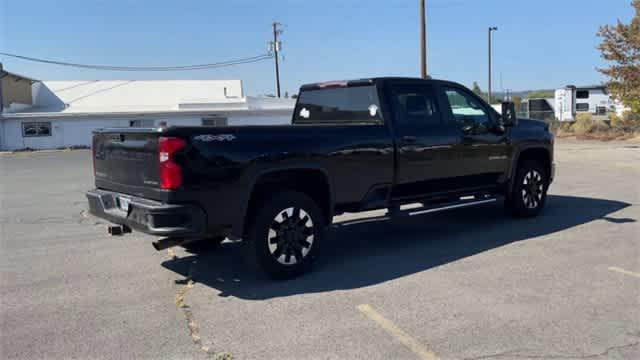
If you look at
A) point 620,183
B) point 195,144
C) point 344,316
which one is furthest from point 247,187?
point 620,183

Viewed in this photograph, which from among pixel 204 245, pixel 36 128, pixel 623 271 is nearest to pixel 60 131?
pixel 36 128

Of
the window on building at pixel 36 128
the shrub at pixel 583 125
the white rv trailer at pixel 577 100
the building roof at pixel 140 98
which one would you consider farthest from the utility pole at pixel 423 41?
the white rv trailer at pixel 577 100

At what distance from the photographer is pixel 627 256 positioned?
6.65 meters

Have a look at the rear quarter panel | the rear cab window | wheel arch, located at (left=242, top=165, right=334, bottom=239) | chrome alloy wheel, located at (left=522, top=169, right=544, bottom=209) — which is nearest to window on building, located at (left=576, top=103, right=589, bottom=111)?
chrome alloy wheel, located at (left=522, top=169, right=544, bottom=209)

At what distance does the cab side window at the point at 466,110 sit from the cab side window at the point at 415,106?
1.19 feet

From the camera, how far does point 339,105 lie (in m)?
7.52

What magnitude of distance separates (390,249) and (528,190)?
282 centimetres

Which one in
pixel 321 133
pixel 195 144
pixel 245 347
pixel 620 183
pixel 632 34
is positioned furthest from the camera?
pixel 632 34

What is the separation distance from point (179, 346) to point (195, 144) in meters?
1.75

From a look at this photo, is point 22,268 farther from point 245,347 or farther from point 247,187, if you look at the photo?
point 245,347

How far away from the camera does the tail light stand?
5.13 metres

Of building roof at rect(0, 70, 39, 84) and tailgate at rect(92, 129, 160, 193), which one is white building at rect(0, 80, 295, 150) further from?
tailgate at rect(92, 129, 160, 193)

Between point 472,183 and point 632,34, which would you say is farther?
point 632,34

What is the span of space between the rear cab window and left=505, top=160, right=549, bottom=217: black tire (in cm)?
285
